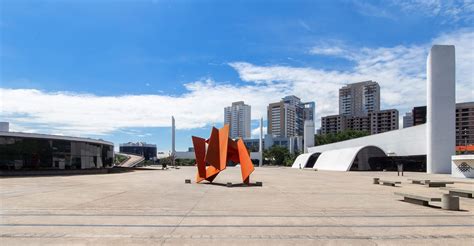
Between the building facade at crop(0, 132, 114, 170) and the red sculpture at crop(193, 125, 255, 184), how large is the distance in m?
20.5

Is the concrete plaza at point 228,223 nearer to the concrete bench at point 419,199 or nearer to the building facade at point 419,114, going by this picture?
the concrete bench at point 419,199

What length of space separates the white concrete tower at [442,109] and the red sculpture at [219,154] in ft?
118

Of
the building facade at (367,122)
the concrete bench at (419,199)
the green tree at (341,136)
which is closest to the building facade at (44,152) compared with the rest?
the concrete bench at (419,199)

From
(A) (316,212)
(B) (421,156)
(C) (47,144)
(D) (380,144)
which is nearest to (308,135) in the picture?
(D) (380,144)

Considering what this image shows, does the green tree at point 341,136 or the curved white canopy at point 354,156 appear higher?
the green tree at point 341,136

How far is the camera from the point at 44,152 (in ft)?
125

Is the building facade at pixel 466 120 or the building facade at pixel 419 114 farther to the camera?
the building facade at pixel 419 114

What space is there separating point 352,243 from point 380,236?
1.01 metres

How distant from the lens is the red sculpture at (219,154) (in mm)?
22812

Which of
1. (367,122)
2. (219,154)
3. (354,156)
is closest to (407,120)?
(367,122)

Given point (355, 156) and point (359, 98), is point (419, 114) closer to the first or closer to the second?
point (359, 98)

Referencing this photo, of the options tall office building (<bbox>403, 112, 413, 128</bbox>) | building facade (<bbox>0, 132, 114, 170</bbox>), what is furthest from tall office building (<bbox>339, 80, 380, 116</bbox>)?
building facade (<bbox>0, 132, 114, 170</bbox>)

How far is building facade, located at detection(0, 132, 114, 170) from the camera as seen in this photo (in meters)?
35.1

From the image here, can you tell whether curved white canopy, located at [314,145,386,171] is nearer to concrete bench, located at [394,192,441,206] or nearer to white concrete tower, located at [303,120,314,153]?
white concrete tower, located at [303,120,314,153]
